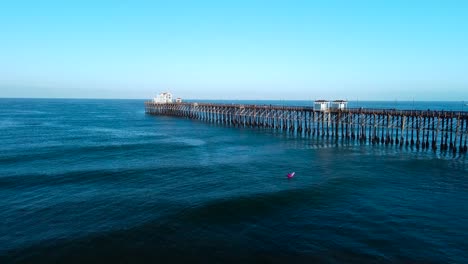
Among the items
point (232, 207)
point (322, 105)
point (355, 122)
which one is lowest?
point (232, 207)

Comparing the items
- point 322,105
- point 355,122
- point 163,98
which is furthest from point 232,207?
point 163,98

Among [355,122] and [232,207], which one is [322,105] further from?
[232,207]

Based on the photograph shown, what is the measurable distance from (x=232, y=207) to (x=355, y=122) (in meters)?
38.2

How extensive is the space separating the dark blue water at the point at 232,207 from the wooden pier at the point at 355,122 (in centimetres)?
508

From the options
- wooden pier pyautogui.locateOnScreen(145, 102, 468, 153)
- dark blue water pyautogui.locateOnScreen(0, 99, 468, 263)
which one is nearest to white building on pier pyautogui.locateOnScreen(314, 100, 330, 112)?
wooden pier pyautogui.locateOnScreen(145, 102, 468, 153)

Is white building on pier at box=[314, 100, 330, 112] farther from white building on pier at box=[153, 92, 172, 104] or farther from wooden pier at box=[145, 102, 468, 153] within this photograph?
white building on pier at box=[153, 92, 172, 104]

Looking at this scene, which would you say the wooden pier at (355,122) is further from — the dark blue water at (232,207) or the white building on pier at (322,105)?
the dark blue water at (232,207)

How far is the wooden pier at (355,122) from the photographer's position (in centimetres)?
4294

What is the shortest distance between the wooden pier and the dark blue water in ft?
16.7

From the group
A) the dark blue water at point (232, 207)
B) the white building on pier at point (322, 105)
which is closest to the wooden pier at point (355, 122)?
the white building on pier at point (322, 105)

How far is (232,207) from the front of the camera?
75.6ft

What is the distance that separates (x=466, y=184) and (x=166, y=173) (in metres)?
25.6

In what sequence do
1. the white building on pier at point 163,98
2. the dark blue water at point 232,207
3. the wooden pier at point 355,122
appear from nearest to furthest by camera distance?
the dark blue water at point 232,207, the wooden pier at point 355,122, the white building on pier at point 163,98

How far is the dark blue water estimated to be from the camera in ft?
55.9
